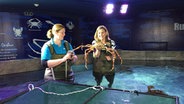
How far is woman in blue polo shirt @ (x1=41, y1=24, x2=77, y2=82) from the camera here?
7.42 feet

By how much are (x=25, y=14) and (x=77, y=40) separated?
12.1 ft

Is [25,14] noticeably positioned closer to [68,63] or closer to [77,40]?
[77,40]

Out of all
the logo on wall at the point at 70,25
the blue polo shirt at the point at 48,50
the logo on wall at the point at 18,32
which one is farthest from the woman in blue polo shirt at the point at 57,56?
the logo on wall at the point at 70,25

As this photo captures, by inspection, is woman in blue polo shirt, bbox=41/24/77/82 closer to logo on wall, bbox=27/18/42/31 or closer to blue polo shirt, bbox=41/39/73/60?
blue polo shirt, bbox=41/39/73/60

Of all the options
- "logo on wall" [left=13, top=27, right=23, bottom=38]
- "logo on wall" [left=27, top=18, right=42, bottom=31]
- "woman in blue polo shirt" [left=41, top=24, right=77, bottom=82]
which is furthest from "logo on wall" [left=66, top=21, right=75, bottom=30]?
"woman in blue polo shirt" [left=41, top=24, right=77, bottom=82]

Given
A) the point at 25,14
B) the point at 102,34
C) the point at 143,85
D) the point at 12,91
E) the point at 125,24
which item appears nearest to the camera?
the point at 102,34

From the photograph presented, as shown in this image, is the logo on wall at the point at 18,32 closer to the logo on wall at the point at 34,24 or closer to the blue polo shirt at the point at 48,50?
the logo on wall at the point at 34,24

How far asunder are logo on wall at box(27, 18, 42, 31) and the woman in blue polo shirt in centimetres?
675

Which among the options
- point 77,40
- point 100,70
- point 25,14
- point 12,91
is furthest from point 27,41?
point 100,70

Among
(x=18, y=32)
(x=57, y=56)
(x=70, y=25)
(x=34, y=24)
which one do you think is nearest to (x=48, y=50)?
(x=57, y=56)

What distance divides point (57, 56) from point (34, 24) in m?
7.03

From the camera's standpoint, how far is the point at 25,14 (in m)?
8.55

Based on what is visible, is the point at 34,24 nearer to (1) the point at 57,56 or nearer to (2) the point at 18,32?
(2) the point at 18,32

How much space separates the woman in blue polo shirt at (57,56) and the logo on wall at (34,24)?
6.75 metres
